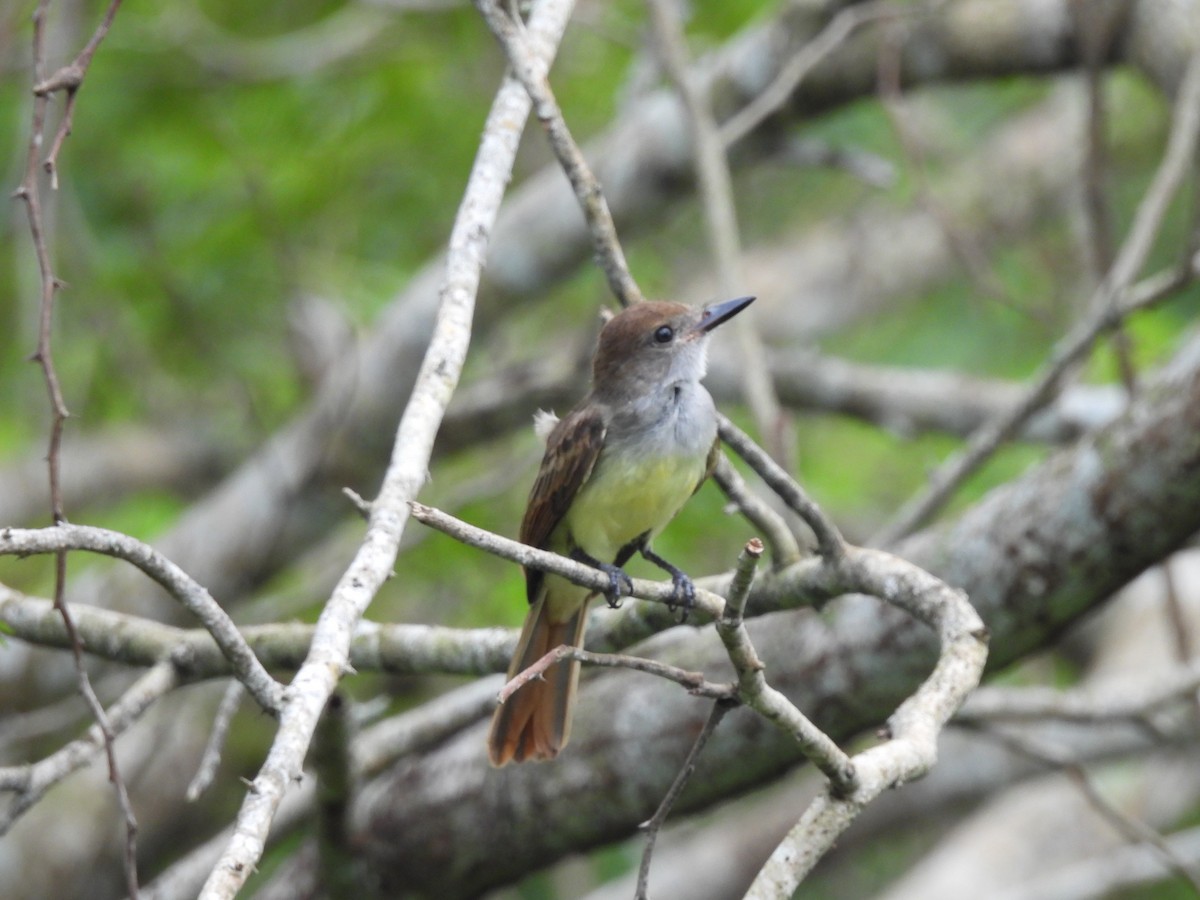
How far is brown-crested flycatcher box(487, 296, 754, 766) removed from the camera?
4.00 meters

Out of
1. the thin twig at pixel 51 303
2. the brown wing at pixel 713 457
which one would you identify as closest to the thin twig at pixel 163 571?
the thin twig at pixel 51 303

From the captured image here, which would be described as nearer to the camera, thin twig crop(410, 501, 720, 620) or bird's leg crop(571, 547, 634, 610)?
thin twig crop(410, 501, 720, 620)

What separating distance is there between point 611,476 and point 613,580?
0.86 m

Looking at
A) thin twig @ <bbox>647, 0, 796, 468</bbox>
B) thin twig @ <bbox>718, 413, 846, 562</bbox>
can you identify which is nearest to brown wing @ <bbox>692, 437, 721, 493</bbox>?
thin twig @ <bbox>718, 413, 846, 562</bbox>

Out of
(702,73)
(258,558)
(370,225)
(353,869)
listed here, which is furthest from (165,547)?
(702,73)

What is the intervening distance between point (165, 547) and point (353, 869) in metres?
2.66

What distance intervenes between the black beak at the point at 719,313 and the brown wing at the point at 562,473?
17.2 inches

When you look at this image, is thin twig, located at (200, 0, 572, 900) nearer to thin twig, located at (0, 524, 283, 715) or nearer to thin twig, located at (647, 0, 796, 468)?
thin twig, located at (0, 524, 283, 715)

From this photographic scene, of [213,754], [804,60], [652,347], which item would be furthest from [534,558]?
[804,60]

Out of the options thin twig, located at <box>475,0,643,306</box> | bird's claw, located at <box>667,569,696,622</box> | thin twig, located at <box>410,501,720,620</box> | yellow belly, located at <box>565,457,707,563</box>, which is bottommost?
thin twig, located at <box>410,501,720,620</box>

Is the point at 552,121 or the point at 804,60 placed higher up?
the point at 804,60

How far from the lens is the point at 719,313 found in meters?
4.45

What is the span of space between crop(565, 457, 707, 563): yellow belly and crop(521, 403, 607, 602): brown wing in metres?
0.03

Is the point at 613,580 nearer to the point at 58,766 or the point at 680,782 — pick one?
the point at 680,782
